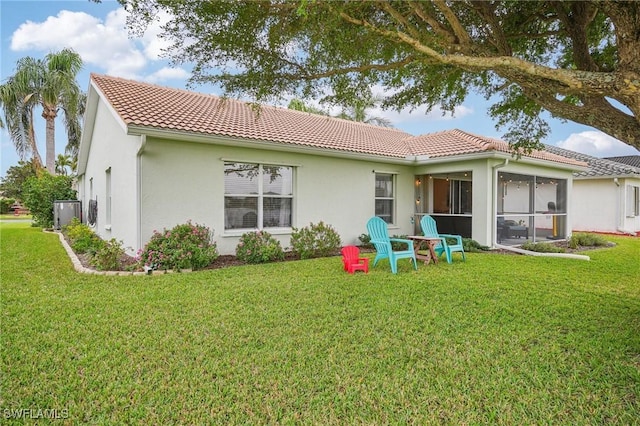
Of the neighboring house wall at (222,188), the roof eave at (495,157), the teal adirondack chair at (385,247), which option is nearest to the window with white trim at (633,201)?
the roof eave at (495,157)

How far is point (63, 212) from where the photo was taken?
16656mm

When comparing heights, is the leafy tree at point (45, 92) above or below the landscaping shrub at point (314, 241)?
above

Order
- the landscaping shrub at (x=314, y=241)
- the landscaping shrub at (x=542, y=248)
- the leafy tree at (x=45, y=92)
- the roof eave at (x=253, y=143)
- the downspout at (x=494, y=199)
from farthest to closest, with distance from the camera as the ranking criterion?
the leafy tree at (x=45, y=92), the downspout at (x=494, y=199), the landscaping shrub at (x=542, y=248), the landscaping shrub at (x=314, y=241), the roof eave at (x=253, y=143)

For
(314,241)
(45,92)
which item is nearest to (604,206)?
(314,241)

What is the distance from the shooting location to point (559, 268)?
8.23 metres

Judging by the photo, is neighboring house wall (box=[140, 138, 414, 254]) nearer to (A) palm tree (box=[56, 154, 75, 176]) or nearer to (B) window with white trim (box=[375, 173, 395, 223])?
(B) window with white trim (box=[375, 173, 395, 223])

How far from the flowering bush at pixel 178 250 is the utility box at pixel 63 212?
11.8 meters

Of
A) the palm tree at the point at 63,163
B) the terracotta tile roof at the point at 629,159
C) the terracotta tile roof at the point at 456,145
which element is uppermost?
the palm tree at the point at 63,163

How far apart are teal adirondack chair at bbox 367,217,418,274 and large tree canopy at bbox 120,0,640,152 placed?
110 inches

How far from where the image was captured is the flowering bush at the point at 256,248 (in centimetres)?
867

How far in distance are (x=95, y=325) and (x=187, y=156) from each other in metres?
5.04

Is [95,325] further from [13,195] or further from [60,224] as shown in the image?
[13,195]

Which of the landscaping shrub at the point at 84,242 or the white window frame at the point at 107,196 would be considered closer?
the landscaping shrub at the point at 84,242

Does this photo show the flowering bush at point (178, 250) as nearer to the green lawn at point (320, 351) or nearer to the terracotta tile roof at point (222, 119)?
the green lawn at point (320, 351)
